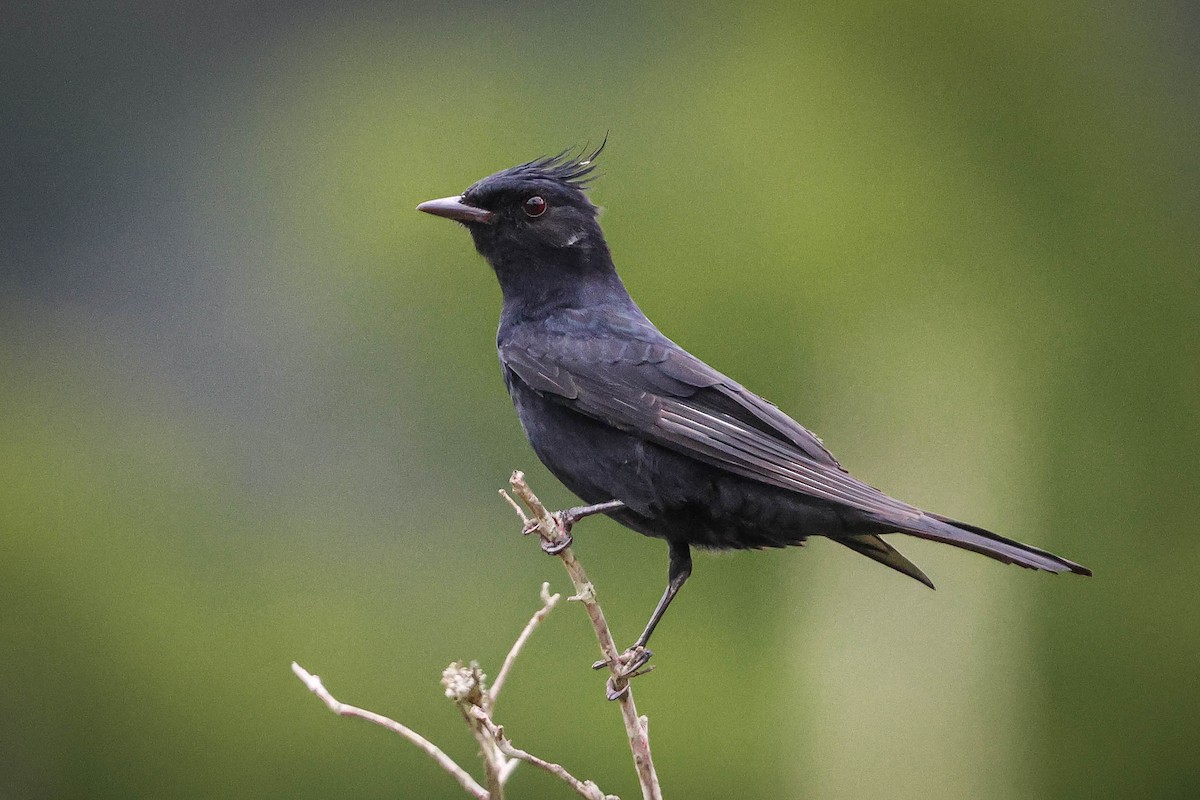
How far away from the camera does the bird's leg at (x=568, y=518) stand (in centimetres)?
303

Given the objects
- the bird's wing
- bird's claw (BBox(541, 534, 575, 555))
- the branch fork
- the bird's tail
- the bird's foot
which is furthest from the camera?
the bird's wing

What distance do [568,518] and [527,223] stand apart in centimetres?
118

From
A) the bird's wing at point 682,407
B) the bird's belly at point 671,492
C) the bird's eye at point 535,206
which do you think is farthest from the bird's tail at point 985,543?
the bird's eye at point 535,206

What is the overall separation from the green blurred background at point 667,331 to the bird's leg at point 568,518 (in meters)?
3.26

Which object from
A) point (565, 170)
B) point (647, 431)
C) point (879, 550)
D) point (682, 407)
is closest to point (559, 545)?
point (647, 431)

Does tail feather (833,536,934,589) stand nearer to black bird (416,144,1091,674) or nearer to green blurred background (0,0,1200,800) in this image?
black bird (416,144,1091,674)

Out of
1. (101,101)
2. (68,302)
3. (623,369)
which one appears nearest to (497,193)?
(623,369)

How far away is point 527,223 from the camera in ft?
13.3

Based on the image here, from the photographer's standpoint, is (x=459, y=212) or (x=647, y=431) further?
(x=459, y=212)

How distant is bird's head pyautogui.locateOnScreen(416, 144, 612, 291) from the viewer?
4031 mm

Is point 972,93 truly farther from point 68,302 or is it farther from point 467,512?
point 68,302

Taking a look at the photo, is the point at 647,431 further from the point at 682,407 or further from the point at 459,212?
the point at 459,212

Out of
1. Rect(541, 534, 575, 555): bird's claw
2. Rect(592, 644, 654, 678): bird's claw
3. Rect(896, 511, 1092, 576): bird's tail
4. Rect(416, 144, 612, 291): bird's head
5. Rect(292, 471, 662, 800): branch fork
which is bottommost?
Rect(592, 644, 654, 678): bird's claw

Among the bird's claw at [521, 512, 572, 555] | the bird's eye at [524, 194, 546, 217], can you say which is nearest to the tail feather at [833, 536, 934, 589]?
the bird's claw at [521, 512, 572, 555]
